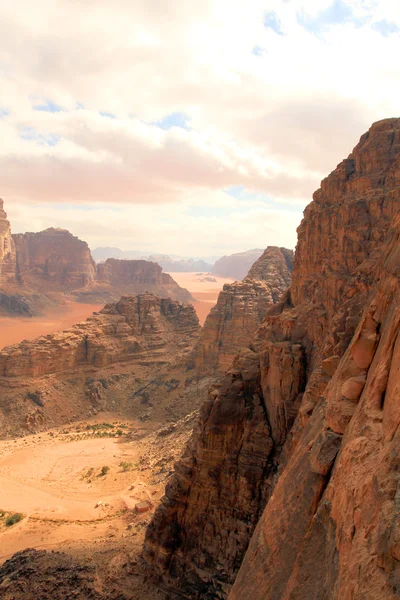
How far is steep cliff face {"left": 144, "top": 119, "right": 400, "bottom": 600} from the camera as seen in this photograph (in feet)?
24.0

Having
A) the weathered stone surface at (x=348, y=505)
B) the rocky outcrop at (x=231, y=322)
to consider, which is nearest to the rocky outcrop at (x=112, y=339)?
the rocky outcrop at (x=231, y=322)

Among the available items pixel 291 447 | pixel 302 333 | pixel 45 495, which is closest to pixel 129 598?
pixel 291 447

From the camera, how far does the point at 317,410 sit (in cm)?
1232

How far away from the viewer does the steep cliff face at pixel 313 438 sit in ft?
24.0

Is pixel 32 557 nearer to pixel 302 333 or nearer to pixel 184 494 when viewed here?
pixel 184 494

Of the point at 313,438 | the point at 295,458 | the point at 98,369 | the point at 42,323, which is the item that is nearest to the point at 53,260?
the point at 42,323

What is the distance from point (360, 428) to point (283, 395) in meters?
9.52

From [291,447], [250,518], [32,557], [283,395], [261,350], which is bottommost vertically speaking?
[32,557]

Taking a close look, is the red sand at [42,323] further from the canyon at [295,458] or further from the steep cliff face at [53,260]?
the canyon at [295,458]

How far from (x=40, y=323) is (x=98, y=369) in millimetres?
69128

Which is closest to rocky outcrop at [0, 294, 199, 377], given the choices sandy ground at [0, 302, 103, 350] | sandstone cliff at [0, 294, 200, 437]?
sandstone cliff at [0, 294, 200, 437]

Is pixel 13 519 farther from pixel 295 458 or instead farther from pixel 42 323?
pixel 42 323

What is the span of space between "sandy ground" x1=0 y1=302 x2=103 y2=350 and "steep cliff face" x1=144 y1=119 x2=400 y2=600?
8055 centimetres

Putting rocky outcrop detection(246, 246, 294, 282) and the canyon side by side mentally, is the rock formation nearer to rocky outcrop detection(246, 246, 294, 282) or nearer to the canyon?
rocky outcrop detection(246, 246, 294, 282)
